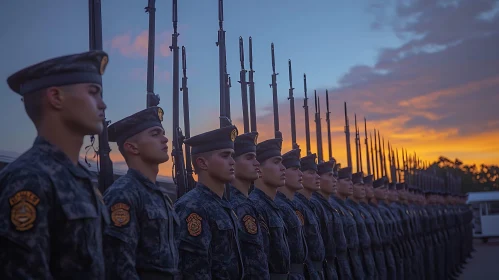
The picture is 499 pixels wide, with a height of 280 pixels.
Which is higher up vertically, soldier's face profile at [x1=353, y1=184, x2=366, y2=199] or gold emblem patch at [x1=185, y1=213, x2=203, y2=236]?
soldier's face profile at [x1=353, y1=184, x2=366, y2=199]

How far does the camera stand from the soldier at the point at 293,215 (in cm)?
630

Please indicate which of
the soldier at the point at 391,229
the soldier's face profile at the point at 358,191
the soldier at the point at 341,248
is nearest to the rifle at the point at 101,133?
the soldier at the point at 341,248

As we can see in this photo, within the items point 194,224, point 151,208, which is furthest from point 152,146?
point 194,224

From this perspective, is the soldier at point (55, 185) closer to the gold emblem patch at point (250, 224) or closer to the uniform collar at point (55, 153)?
the uniform collar at point (55, 153)

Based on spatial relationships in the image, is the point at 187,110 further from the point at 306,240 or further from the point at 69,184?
the point at 69,184

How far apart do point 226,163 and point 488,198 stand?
37.3m

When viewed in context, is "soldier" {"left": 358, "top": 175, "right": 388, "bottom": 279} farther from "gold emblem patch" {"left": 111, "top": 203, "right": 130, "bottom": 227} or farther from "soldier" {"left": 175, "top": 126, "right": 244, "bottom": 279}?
"gold emblem patch" {"left": 111, "top": 203, "right": 130, "bottom": 227}

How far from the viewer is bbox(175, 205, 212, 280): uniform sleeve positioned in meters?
4.44

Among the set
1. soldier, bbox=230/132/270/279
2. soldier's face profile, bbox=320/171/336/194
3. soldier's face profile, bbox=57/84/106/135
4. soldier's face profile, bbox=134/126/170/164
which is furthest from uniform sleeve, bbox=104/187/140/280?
soldier's face profile, bbox=320/171/336/194

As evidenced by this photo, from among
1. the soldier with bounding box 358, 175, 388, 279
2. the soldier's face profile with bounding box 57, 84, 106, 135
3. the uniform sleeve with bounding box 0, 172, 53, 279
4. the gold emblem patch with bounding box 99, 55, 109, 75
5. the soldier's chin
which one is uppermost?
the gold emblem patch with bounding box 99, 55, 109, 75

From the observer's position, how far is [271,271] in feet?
18.7

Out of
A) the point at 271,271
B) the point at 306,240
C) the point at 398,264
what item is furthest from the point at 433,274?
the point at 271,271

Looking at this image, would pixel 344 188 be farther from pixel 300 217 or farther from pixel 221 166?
pixel 221 166

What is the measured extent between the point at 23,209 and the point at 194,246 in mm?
2163
